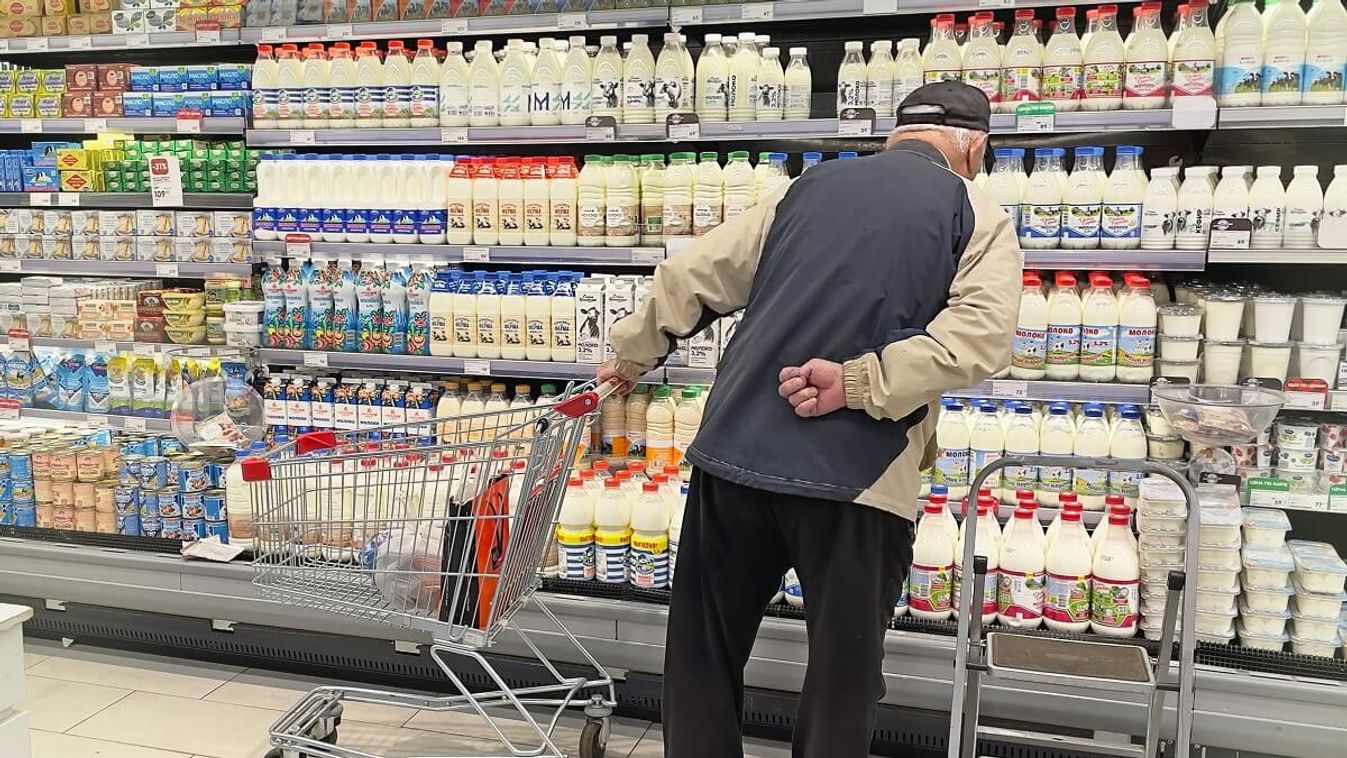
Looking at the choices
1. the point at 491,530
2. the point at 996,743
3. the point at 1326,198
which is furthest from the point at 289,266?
the point at 1326,198

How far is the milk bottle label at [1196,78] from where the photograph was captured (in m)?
3.07

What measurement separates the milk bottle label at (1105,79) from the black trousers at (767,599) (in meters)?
1.65

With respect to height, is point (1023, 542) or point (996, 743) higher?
point (1023, 542)

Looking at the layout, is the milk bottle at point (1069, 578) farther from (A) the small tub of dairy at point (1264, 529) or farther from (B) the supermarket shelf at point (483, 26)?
(B) the supermarket shelf at point (483, 26)

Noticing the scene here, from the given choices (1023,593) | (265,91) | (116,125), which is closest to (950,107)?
(1023,593)

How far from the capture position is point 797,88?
3.47 metres

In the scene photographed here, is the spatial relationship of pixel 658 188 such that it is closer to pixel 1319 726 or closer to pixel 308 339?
pixel 308 339

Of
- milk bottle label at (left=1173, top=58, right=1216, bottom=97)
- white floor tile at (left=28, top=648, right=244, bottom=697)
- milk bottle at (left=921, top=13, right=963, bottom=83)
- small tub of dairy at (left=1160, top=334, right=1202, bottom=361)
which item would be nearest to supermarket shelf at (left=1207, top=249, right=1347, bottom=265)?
small tub of dairy at (left=1160, top=334, right=1202, bottom=361)

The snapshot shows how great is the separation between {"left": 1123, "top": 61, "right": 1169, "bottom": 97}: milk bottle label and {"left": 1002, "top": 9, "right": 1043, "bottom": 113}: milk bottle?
9.8 inches

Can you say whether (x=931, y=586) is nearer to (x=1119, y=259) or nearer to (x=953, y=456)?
(x=953, y=456)

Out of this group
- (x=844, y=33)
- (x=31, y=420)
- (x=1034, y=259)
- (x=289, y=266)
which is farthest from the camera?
(x=31, y=420)

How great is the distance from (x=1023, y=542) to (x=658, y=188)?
62.7 inches

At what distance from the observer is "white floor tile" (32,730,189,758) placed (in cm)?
323

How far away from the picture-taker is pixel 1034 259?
325 centimetres
